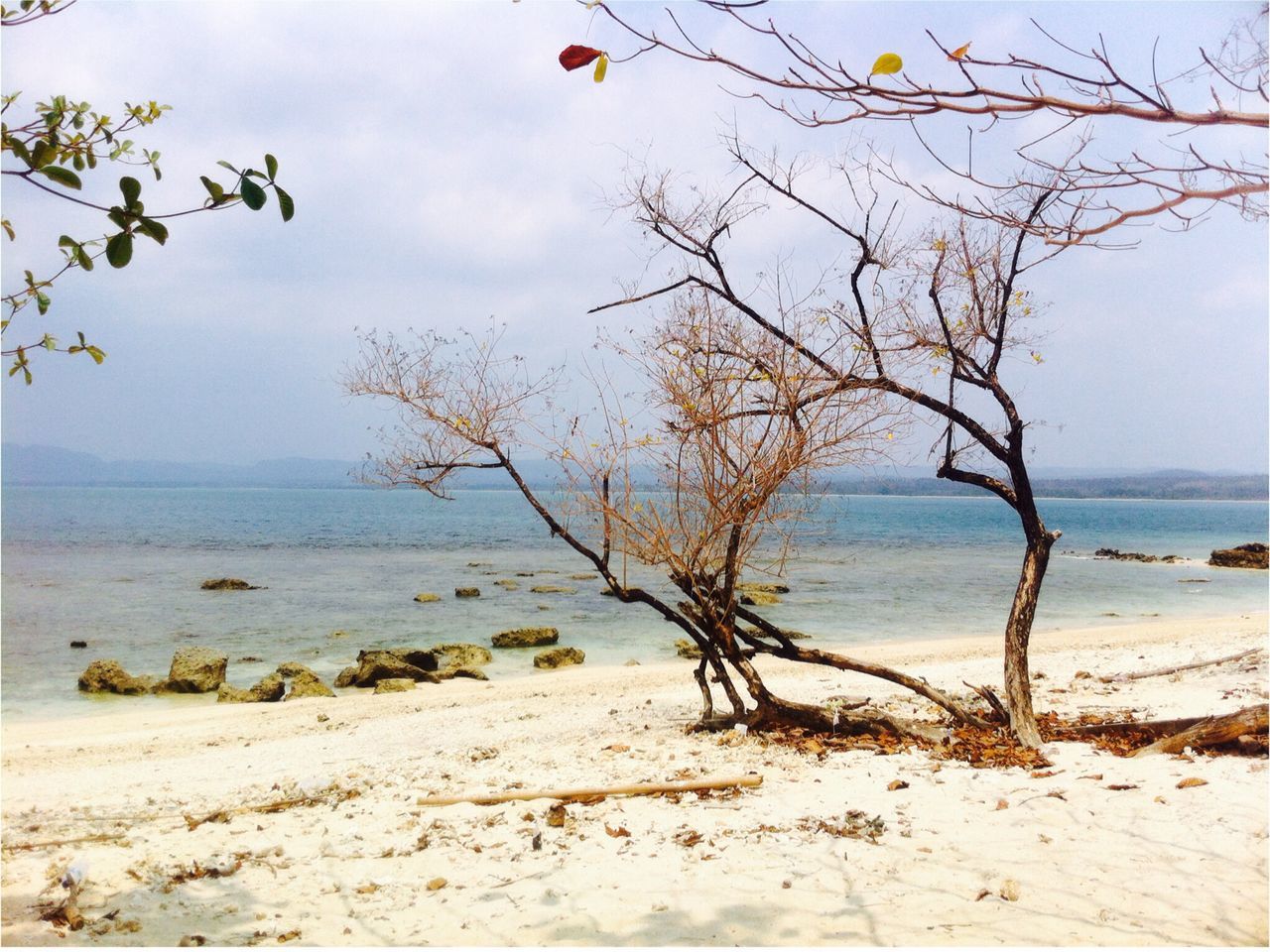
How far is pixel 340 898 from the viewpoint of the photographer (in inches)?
176

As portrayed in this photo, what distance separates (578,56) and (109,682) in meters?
16.8

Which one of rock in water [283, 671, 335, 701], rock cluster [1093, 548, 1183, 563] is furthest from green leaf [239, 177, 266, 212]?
rock cluster [1093, 548, 1183, 563]

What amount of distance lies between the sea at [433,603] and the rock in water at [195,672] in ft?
1.38

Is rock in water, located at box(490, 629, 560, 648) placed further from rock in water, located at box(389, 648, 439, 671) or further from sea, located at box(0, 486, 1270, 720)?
rock in water, located at box(389, 648, 439, 671)

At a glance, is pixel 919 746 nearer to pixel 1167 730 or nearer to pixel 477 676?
pixel 1167 730

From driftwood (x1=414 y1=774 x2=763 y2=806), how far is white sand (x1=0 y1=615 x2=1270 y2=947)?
0.09 metres

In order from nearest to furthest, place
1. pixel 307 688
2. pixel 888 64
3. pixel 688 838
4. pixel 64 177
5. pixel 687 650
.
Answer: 1. pixel 888 64
2. pixel 64 177
3. pixel 688 838
4. pixel 307 688
5. pixel 687 650

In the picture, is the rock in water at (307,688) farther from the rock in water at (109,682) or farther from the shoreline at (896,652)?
the rock in water at (109,682)

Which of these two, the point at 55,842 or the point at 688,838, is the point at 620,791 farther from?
the point at 55,842

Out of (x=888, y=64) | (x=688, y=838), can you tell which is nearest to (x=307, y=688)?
(x=688, y=838)

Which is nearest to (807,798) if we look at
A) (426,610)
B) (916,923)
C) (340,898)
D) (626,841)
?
(626,841)

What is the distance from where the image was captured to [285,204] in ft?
8.13

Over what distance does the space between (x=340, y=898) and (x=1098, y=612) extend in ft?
82.4

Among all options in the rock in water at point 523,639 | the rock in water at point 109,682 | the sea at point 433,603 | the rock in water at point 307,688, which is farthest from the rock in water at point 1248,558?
the rock in water at point 109,682
